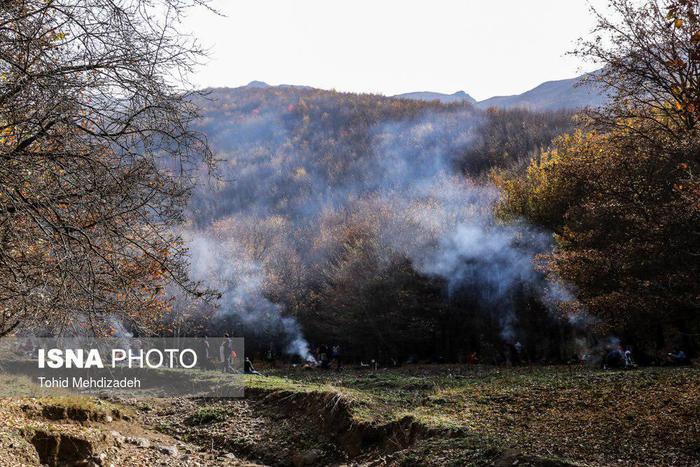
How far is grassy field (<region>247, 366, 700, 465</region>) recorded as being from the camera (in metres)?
7.38

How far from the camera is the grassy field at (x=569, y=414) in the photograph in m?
7.38

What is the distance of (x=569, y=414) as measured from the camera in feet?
31.1

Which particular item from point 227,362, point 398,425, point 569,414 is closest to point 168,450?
point 398,425

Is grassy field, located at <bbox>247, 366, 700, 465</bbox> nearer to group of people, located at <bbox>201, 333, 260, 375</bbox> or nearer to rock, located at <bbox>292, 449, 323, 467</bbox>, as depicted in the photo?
rock, located at <bbox>292, 449, 323, 467</bbox>

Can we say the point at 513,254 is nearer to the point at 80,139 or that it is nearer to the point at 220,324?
the point at 220,324

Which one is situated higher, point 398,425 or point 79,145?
point 79,145

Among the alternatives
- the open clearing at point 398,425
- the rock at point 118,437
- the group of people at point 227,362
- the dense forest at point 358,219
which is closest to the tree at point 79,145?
the dense forest at point 358,219

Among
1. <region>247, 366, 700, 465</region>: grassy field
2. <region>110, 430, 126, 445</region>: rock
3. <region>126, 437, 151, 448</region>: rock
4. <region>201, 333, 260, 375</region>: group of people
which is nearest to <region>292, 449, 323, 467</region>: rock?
<region>247, 366, 700, 465</region>: grassy field

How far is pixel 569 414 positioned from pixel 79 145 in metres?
8.56

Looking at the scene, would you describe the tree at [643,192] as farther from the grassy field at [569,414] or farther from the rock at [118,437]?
the rock at [118,437]

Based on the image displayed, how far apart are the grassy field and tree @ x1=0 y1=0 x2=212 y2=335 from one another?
5417 mm

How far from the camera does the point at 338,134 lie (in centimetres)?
8706

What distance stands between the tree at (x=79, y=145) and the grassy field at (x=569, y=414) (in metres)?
5.42

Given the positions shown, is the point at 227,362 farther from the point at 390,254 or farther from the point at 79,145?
the point at 79,145
